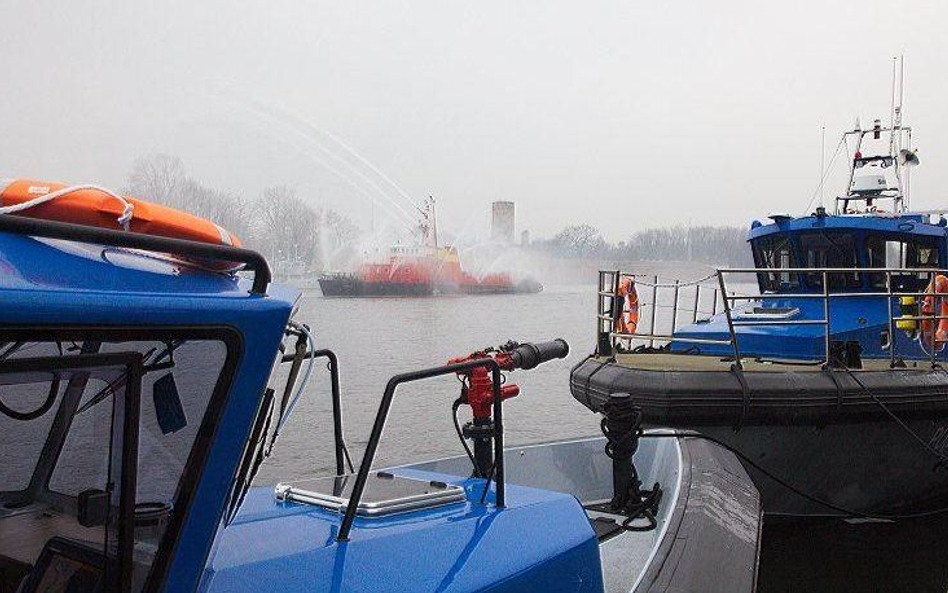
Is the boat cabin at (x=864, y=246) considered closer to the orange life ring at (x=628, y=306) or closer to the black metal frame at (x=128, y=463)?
the orange life ring at (x=628, y=306)

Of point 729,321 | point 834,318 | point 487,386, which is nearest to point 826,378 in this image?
point 729,321

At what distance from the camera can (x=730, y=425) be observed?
23.1 ft

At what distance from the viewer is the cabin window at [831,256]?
9422 mm

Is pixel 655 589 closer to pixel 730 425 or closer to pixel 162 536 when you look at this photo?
pixel 162 536

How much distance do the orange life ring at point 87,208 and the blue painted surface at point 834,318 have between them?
7335 mm

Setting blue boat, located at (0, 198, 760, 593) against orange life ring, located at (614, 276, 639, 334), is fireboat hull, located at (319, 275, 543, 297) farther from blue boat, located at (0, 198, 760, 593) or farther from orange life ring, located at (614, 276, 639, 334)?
blue boat, located at (0, 198, 760, 593)

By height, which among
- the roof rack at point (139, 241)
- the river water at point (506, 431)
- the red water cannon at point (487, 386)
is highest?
the roof rack at point (139, 241)

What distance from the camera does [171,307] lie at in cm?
163

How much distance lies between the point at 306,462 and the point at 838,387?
269 inches

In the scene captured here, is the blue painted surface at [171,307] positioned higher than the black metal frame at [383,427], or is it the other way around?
the blue painted surface at [171,307]

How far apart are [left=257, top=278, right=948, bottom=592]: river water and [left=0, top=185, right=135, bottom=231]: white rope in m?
1.40

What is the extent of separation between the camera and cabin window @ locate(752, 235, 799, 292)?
9.86m

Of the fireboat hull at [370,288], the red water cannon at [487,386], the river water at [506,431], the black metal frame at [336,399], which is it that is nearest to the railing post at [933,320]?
the river water at [506,431]

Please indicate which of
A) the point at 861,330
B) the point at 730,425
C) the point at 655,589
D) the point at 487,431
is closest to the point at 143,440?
the point at 487,431
